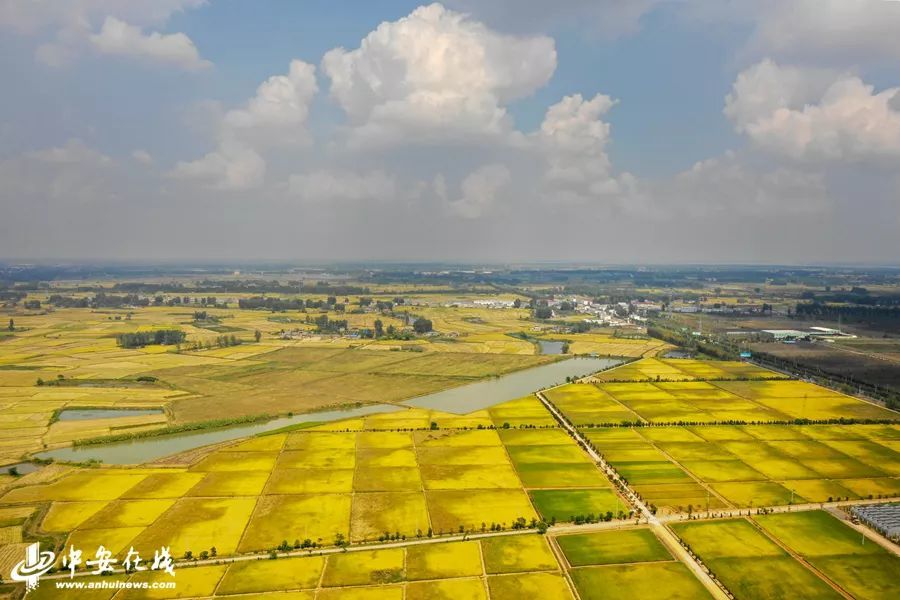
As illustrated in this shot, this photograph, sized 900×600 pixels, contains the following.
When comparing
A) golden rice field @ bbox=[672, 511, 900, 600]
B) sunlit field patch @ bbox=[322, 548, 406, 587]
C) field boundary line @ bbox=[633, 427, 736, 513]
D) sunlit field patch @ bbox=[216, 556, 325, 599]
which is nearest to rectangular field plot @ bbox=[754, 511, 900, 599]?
golden rice field @ bbox=[672, 511, 900, 600]

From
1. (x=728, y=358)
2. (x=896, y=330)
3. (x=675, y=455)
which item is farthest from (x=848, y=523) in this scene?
(x=896, y=330)

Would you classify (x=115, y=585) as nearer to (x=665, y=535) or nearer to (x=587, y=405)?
(x=665, y=535)

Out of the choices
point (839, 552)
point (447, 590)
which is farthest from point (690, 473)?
point (447, 590)

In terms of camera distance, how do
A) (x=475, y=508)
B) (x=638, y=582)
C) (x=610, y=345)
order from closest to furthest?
(x=638, y=582), (x=475, y=508), (x=610, y=345)

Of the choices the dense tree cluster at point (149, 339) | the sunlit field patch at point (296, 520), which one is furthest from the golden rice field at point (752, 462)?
the dense tree cluster at point (149, 339)

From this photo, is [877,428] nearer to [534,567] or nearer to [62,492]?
[534,567]

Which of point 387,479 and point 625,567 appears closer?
point 625,567
